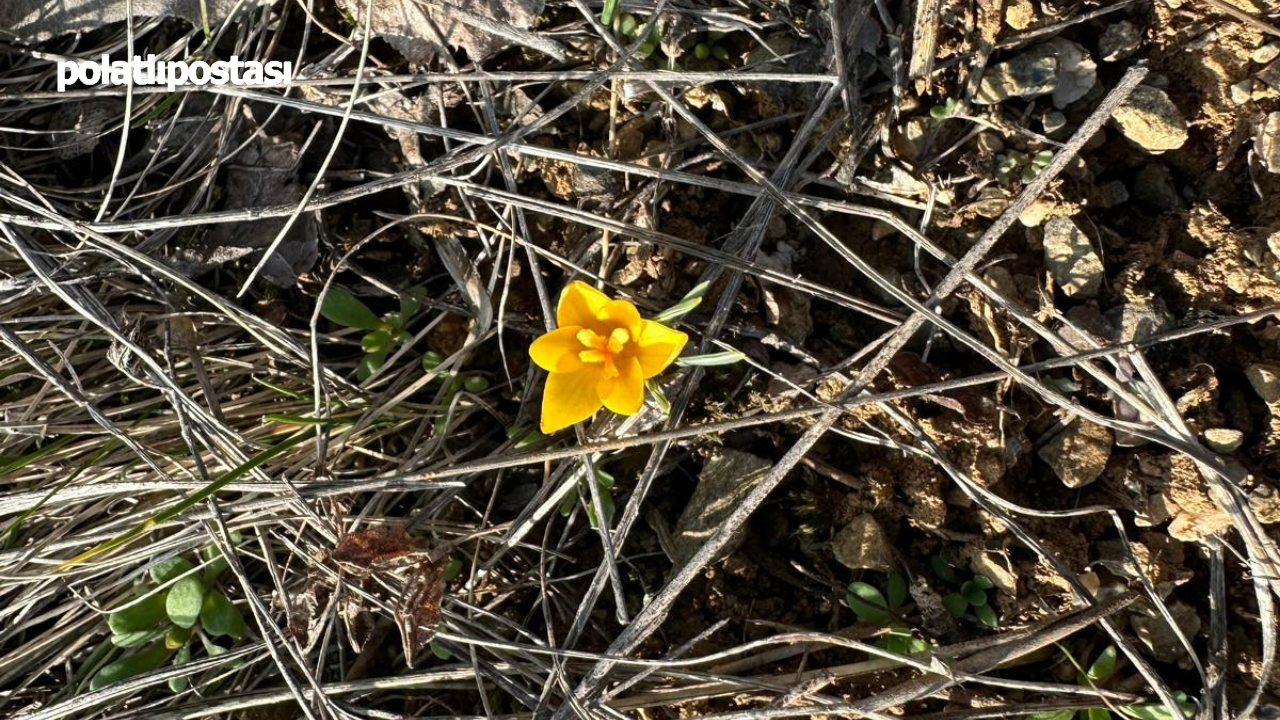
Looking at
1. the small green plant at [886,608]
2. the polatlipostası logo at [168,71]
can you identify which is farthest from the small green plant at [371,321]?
the small green plant at [886,608]

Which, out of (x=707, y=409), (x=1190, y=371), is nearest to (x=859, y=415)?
(x=707, y=409)

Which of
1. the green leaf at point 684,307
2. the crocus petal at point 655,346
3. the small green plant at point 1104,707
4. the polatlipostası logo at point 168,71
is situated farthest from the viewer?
the polatlipostası logo at point 168,71

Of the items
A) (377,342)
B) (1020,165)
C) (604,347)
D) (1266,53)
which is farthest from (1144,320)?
(377,342)

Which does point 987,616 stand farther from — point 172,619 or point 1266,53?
point 172,619

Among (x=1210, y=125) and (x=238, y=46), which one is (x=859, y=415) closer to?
(x=1210, y=125)

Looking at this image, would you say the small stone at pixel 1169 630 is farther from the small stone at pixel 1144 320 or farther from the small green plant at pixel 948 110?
the small green plant at pixel 948 110

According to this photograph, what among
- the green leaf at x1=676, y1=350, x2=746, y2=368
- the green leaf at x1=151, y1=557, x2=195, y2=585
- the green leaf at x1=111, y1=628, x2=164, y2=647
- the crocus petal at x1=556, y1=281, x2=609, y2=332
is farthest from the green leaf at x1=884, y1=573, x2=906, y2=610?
the green leaf at x1=111, y1=628, x2=164, y2=647
